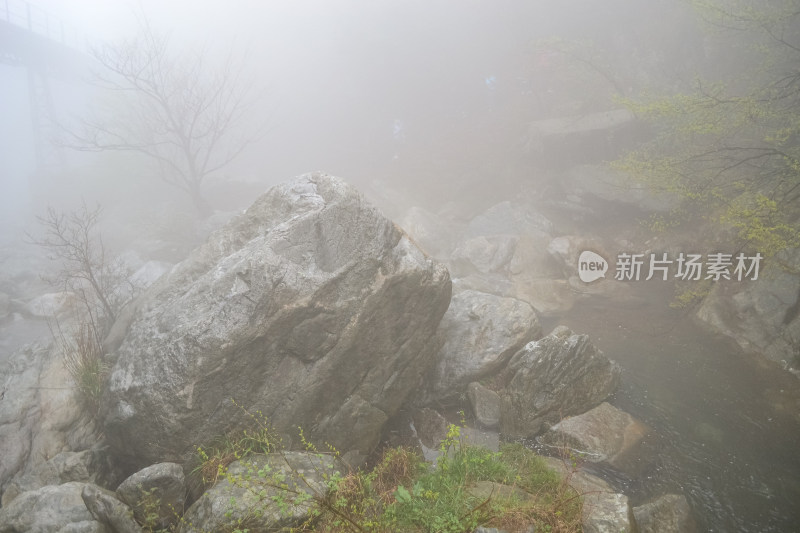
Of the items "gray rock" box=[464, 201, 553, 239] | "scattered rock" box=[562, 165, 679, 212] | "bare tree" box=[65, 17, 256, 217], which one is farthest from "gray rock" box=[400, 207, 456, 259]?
"bare tree" box=[65, 17, 256, 217]

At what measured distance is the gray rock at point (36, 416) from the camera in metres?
6.94

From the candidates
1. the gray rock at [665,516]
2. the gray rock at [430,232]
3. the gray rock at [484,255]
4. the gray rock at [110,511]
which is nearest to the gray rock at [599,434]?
the gray rock at [665,516]

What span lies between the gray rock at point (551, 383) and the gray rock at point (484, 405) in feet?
0.58

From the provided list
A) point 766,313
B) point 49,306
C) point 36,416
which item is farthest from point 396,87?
point 36,416

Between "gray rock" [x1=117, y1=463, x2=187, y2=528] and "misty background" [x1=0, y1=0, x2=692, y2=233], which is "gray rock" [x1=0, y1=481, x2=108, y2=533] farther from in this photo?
"misty background" [x1=0, y1=0, x2=692, y2=233]

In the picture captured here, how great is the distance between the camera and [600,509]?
5.46 meters

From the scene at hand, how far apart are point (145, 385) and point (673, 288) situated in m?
14.0

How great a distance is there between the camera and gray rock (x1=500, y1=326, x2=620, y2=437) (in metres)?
8.62

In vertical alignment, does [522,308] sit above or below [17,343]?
above

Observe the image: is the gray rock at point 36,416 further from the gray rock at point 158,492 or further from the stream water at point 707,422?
the stream water at point 707,422

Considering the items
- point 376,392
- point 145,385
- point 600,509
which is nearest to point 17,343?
point 145,385

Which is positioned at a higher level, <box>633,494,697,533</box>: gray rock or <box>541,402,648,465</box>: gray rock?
<box>633,494,697,533</box>: gray rock

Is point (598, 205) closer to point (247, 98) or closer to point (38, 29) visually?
point (247, 98)

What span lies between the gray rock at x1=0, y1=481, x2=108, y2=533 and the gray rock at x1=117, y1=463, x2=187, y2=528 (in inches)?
14.1
